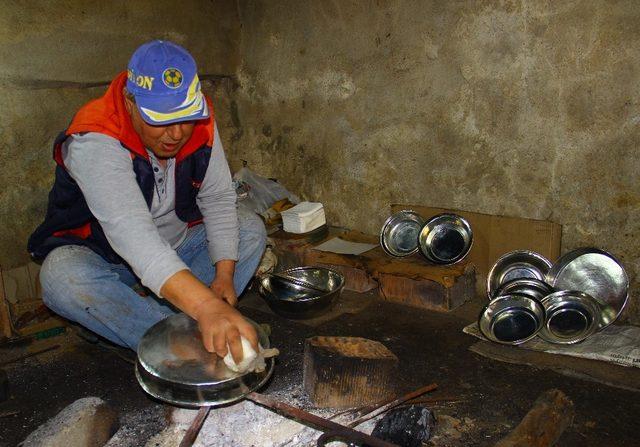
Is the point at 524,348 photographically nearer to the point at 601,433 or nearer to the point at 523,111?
the point at 601,433

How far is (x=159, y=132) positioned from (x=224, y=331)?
1049 mm

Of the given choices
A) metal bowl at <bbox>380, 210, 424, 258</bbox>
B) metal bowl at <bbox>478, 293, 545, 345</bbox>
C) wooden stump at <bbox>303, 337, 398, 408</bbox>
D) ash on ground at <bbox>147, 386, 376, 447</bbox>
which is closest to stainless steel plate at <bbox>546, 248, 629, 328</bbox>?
metal bowl at <bbox>478, 293, 545, 345</bbox>

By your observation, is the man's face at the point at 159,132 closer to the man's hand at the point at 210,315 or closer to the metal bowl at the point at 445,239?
the man's hand at the point at 210,315

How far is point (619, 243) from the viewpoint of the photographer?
364 cm

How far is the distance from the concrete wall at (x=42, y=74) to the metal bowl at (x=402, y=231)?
2575mm

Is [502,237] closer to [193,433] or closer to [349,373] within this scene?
[349,373]

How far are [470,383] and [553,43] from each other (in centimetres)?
227

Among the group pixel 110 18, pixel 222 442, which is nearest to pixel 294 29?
pixel 110 18

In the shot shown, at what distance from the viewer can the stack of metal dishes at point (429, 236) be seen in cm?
417

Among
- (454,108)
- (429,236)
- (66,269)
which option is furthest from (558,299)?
(66,269)

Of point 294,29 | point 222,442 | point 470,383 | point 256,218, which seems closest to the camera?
point 222,442

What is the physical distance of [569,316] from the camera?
3.43m

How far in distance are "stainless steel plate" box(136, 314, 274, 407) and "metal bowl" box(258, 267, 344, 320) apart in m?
1.37

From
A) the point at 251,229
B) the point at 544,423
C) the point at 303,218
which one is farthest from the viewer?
the point at 303,218
